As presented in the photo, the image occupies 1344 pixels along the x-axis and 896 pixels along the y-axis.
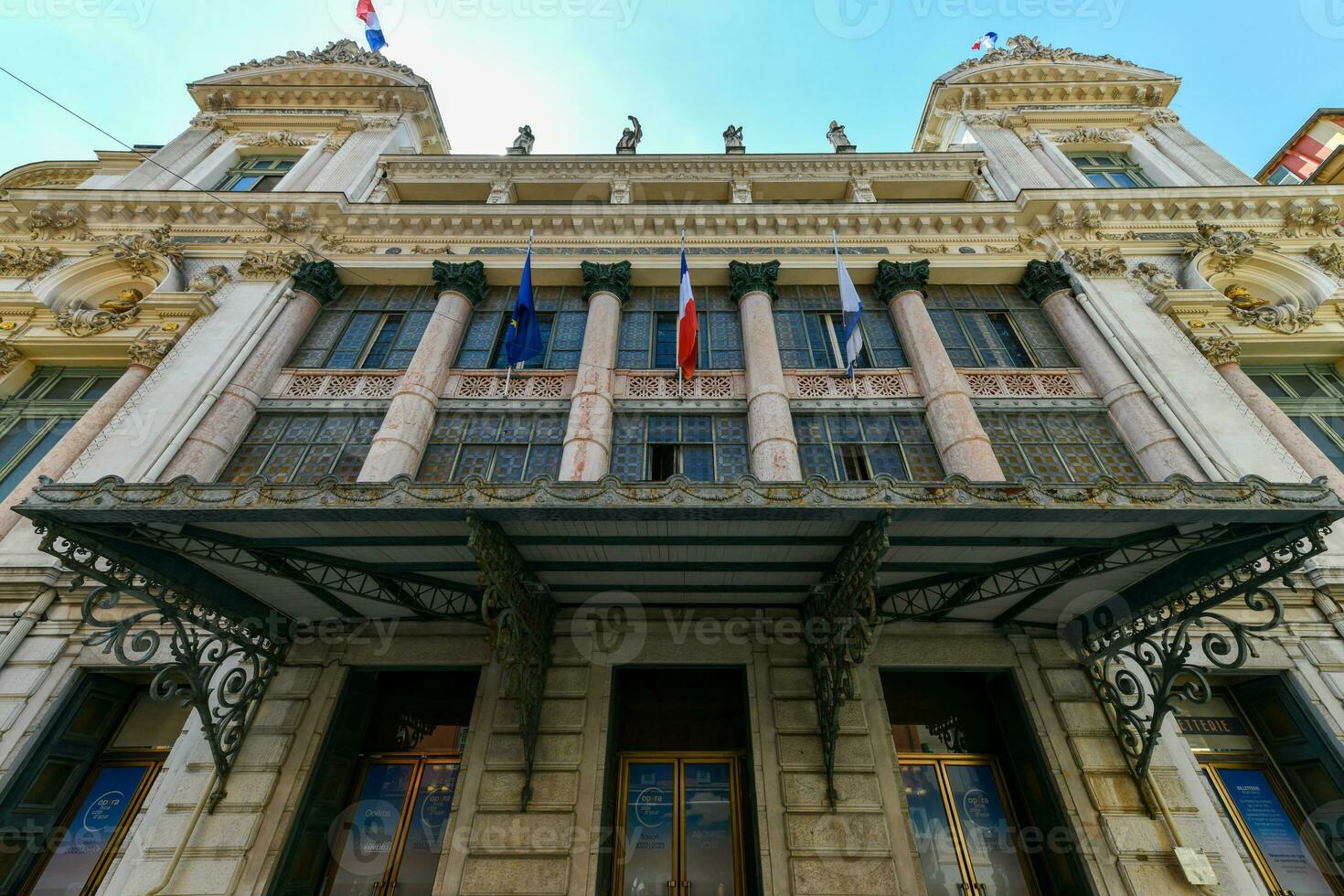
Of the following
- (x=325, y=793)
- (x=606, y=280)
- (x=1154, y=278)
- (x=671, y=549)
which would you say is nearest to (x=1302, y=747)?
(x=671, y=549)

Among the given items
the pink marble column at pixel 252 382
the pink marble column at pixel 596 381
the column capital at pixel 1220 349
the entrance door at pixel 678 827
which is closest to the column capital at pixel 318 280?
the pink marble column at pixel 252 382

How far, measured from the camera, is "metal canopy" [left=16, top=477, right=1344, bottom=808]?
6.20 metres

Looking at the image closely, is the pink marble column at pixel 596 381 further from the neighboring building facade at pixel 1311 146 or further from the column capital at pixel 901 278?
the neighboring building facade at pixel 1311 146

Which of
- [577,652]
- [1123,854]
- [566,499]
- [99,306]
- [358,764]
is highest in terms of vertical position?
[99,306]

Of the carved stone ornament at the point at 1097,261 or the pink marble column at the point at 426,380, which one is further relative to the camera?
the carved stone ornament at the point at 1097,261

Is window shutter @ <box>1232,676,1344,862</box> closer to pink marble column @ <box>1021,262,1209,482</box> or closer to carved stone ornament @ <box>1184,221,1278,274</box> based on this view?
pink marble column @ <box>1021,262,1209,482</box>

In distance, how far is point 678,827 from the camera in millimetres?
8266

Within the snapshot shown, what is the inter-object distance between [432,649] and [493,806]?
2544 mm

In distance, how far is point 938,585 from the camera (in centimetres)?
822

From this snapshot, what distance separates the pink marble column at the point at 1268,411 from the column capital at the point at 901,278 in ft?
19.3

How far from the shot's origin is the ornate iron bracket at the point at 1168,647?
6.54 metres

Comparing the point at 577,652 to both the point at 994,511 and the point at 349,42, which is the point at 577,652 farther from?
the point at 349,42

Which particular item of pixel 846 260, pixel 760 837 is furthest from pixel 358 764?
pixel 846 260

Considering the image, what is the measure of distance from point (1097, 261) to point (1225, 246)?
333 centimetres
